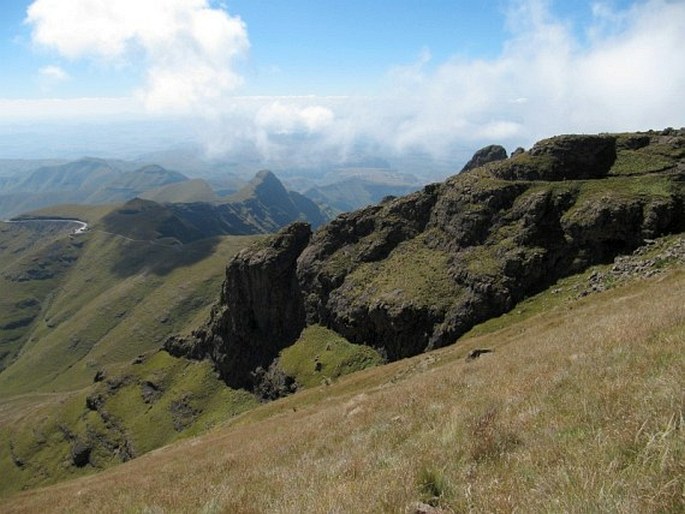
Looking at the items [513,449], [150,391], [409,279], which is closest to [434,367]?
[513,449]

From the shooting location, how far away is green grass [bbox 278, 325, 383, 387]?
318 feet

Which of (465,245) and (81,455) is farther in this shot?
(81,455)

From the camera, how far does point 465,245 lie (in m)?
92.1

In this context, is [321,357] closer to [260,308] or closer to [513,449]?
[260,308]

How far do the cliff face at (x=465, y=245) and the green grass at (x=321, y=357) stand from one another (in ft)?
8.13

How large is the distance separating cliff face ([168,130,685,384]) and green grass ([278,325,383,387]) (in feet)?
8.13

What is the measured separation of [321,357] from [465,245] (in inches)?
1458

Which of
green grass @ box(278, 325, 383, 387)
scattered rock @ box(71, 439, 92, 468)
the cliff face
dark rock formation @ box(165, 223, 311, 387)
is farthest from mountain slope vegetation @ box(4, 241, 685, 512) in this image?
scattered rock @ box(71, 439, 92, 468)

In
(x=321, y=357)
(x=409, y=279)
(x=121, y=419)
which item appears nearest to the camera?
(x=409, y=279)

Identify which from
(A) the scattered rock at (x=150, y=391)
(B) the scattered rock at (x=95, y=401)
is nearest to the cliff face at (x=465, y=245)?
(A) the scattered rock at (x=150, y=391)

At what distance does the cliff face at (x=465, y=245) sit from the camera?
A: 250ft

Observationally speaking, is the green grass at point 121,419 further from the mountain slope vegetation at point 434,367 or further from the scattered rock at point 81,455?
the scattered rock at point 81,455

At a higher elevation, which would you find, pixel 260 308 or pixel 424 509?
pixel 424 509

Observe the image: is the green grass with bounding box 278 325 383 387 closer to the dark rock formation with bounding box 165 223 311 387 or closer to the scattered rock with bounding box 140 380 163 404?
the dark rock formation with bounding box 165 223 311 387
